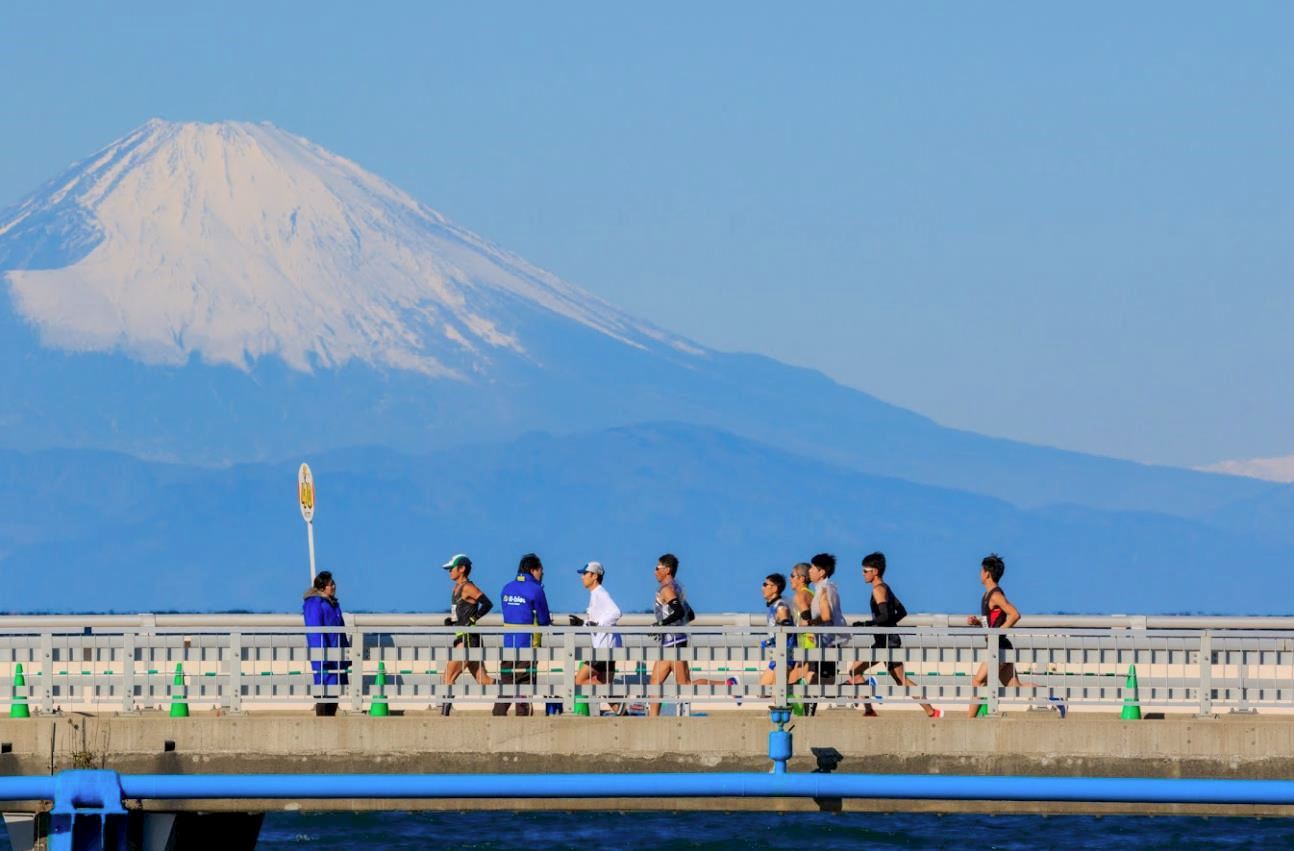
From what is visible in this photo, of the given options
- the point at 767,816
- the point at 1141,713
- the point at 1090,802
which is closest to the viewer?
the point at 1090,802

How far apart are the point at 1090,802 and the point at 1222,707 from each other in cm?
404

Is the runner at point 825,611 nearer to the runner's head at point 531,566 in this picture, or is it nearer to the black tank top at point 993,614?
the black tank top at point 993,614

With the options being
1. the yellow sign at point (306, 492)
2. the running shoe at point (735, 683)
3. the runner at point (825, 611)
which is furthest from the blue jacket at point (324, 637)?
the yellow sign at point (306, 492)

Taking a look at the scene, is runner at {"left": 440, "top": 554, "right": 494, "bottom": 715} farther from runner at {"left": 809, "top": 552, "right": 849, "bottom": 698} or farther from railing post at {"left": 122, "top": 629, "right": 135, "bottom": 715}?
runner at {"left": 809, "top": 552, "right": 849, "bottom": 698}

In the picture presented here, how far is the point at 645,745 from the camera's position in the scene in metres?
23.2

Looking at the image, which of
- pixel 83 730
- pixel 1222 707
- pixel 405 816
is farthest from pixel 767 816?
Answer: pixel 83 730

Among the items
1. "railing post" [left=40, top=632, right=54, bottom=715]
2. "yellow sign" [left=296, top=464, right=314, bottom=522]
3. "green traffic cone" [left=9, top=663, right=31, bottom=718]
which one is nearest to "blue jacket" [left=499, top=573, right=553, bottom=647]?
"railing post" [left=40, top=632, right=54, bottom=715]

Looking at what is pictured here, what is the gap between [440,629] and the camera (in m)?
23.9

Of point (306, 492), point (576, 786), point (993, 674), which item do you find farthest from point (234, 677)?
point (993, 674)

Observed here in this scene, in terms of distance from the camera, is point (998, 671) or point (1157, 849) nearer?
point (998, 671)

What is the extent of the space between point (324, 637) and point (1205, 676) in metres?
8.51

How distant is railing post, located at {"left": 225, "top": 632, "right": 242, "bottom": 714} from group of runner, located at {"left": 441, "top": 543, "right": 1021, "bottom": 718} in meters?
2.00

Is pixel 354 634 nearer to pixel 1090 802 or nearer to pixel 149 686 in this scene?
pixel 149 686

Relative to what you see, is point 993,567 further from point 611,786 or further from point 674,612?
point 611,786
